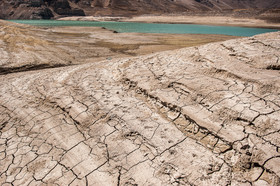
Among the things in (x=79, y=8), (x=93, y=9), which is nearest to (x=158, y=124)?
(x=79, y=8)

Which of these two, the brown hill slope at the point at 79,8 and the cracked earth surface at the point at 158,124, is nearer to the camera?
the cracked earth surface at the point at 158,124

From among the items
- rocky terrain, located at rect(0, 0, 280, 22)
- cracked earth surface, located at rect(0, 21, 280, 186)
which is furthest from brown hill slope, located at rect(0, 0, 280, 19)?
cracked earth surface, located at rect(0, 21, 280, 186)

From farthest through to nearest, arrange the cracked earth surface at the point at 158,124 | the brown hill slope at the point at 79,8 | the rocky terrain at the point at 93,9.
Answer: the brown hill slope at the point at 79,8 < the rocky terrain at the point at 93,9 < the cracked earth surface at the point at 158,124

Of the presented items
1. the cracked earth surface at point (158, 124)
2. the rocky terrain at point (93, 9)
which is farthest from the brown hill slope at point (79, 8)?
the cracked earth surface at point (158, 124)

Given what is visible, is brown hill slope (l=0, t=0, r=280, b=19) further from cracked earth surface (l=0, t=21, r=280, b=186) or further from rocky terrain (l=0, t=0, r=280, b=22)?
cracked earth surface (l=0, t=21, r=280, b=186)

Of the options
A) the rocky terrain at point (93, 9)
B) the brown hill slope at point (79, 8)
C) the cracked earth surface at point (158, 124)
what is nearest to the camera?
the cracked earth surface at point (158, 124)

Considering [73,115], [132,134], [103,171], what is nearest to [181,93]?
[132,134]

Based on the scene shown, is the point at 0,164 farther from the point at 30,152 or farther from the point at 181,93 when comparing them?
the point at 181,93

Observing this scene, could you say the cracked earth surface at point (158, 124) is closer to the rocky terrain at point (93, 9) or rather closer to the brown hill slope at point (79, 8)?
the rocky terrain at point (93, 9)

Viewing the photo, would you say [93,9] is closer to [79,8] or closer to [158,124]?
[79,8]
